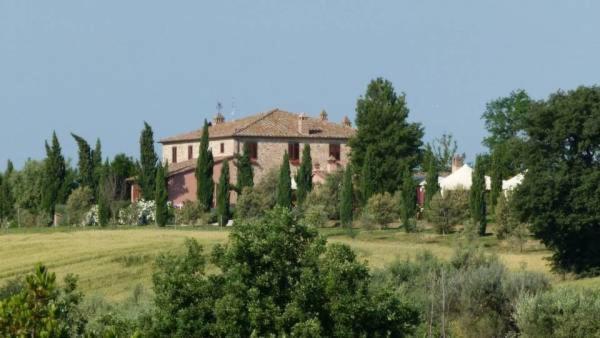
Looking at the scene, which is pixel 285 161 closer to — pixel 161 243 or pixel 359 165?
pixel 359 165

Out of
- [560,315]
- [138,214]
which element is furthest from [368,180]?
[560,315]

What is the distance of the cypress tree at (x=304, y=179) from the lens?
257 feet

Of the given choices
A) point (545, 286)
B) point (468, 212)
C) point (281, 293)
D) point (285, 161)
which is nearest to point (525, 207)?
point (468, 212)

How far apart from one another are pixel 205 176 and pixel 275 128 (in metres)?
13.1

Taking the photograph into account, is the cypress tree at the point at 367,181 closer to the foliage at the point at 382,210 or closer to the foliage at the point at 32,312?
the foliage at the point at 382,210

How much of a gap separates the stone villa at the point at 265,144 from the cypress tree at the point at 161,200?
24.5ft

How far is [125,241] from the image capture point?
62.6 m

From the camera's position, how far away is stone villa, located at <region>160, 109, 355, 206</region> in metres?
88.5

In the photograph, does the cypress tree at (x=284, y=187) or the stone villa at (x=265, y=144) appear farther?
the stone villa at (x=265, y=144)

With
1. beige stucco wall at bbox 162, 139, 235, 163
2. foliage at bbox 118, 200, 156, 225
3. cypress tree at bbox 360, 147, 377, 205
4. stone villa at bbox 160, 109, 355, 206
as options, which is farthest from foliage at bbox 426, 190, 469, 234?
beige stucco wall at bbox 162, 139, 235, 163

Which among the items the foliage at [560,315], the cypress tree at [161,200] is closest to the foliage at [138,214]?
the cypress tree at [161,200]

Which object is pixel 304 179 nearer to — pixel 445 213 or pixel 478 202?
pixel 445 213

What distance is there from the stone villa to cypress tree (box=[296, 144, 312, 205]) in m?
5.80

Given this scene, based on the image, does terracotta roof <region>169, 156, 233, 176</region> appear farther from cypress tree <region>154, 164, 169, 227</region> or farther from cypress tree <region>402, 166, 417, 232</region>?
cypress tree <region>402, 166, 417, 232</region>
